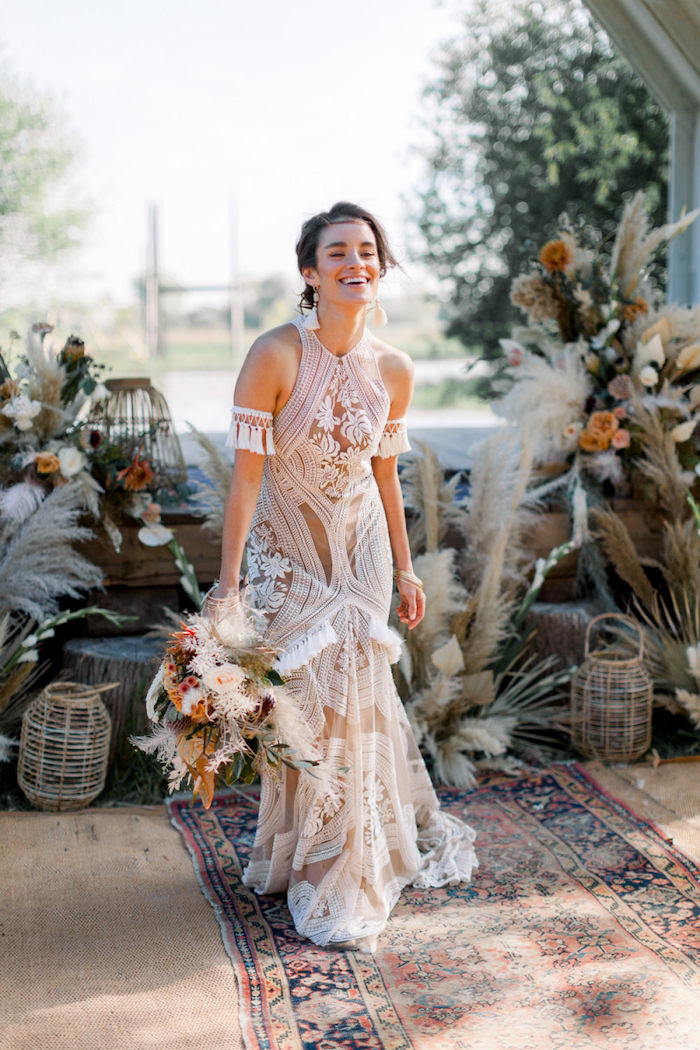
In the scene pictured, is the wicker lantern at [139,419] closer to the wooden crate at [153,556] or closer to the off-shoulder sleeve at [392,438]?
the wooden crate at [153,556]

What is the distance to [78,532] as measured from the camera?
333 cm

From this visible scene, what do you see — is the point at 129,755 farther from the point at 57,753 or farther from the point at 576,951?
the point at 576,951

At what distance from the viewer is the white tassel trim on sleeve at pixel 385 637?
2.41 metres

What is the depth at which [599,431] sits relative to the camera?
12.7 feet

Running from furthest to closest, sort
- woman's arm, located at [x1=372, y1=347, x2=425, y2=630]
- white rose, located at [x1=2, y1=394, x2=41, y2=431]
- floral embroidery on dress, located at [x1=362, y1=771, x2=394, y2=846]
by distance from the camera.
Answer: white rose, located at [x1=2, y1=394, x2=41, y2=431] → woman's arm, located at [x1=372, y1=347, x2=425, y2=630] → floral embroidery on dress, located at [x1=362, y1=771, x2=394, y2=846]

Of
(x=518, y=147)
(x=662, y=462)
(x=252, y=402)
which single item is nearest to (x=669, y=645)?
(x=662, y=462)

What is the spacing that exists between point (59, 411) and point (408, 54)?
21.6 ft

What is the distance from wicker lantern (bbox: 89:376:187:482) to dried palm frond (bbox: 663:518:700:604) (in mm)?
1967

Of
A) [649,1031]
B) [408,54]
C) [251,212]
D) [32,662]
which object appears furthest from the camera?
[251,212]

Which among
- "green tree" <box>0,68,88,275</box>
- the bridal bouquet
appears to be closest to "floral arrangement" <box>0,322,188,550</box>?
the bridal bouquet

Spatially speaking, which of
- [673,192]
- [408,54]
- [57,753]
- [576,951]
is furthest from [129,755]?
[408,54]

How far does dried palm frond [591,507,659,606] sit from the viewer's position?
11.9 ft

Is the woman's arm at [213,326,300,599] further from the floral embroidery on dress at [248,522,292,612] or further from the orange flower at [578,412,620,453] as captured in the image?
the orange flower at [578,412,620,453]

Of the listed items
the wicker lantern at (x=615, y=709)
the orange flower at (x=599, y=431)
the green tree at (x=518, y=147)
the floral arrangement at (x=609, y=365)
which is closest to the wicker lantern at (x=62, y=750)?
the wicker lantern at (x=615, y=709)
